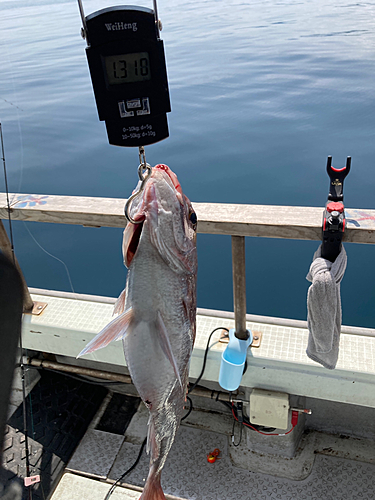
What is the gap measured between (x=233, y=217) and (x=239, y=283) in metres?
0.49

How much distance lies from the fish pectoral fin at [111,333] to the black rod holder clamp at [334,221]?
1.00 m

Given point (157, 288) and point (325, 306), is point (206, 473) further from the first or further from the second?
point (157, 288)

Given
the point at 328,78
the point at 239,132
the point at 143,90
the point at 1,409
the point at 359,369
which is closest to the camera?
the point at 1,409

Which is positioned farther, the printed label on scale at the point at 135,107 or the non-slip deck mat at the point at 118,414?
the non-slip deck mat at the point at 118,414

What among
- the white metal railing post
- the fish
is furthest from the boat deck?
→ the fish

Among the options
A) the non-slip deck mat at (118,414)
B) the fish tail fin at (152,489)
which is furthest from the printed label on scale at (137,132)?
the non-slip deck mat at (118,414)

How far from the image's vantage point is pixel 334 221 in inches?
61.6

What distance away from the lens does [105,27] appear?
3.10 ft

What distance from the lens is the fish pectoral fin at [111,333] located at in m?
0.86

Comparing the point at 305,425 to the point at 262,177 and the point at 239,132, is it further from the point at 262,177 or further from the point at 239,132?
the point at 239,132

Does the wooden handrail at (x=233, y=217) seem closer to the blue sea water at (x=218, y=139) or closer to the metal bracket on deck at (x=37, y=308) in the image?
the metal bracket on deck at (x=37, y=308)

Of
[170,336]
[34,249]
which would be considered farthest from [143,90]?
[34,249]

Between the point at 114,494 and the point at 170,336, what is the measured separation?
6.89 feet

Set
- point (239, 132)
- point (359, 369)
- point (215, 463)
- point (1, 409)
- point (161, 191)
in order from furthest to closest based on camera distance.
A: point (239, 132) → point (215, 463) → point (359, 369) → point (161, 191) → point (1, 409)
